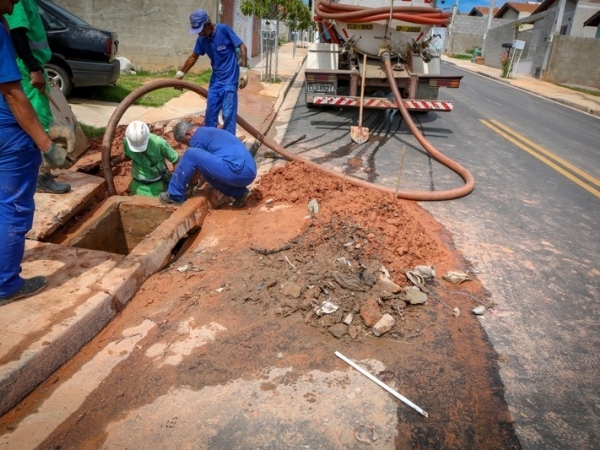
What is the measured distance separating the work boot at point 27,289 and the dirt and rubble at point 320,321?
1.85ft

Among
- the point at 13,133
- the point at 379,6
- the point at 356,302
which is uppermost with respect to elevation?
the point at 379,6

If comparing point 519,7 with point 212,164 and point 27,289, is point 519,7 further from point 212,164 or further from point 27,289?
point 27,289

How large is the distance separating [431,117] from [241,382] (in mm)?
8304

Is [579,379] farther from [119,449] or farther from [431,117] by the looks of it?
[431,117]

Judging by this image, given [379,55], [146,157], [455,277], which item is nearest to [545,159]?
[379,55]

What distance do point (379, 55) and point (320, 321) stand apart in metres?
6.47

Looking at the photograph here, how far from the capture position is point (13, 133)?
8.55 ft

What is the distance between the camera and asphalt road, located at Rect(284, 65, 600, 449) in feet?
8.08

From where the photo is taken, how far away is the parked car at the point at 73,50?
25.7 ft

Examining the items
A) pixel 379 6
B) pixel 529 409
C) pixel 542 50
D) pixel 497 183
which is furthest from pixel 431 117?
pixel 542 50

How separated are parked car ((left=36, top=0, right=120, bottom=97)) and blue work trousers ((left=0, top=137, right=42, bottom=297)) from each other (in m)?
6.05

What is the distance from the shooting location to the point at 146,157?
4.78 metres

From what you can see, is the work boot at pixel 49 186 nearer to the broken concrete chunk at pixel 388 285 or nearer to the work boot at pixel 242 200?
the work boot at pixel 242 200

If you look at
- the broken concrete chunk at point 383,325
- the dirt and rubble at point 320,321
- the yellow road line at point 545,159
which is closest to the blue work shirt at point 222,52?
the dirt and rubble at point 320,321
